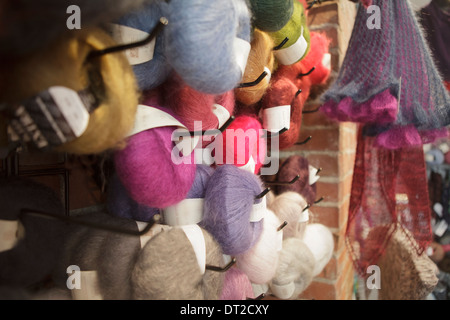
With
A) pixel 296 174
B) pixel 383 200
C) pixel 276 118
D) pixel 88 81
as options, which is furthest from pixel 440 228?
pixel 88 81

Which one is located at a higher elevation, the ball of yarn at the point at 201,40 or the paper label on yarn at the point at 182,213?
the ball of yarn at the point at 201,40

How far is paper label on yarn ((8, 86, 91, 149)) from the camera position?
0.71 feet

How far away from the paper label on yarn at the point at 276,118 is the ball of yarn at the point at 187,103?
0.60ft

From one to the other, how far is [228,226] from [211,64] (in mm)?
202

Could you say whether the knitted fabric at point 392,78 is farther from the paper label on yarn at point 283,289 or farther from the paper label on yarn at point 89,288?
the paper label on yarn at point 89,288

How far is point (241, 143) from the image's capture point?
442mm

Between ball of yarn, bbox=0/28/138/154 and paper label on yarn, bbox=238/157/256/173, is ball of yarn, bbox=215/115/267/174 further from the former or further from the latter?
ball of yarn, bbox=0/28/138/154

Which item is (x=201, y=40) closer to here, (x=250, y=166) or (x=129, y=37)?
(x=129, y=37)

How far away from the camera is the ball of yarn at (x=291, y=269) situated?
551 millimetres

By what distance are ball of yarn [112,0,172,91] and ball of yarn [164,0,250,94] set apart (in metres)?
0.02

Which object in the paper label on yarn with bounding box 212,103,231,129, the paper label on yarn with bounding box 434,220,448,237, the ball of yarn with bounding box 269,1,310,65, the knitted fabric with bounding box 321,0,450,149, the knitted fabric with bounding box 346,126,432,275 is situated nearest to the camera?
the paper label on yarn with bounding box 212,103,231,129

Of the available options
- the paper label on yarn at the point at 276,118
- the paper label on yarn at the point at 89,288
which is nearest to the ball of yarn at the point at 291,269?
the paper label on yarn at the point at 276,118

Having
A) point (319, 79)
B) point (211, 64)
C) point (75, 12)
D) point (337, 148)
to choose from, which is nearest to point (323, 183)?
point (337, 148)

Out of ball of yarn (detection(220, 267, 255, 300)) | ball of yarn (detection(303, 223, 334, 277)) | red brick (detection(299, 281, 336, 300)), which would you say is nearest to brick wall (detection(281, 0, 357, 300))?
red brick (detection(299, 281, 336, 300))
